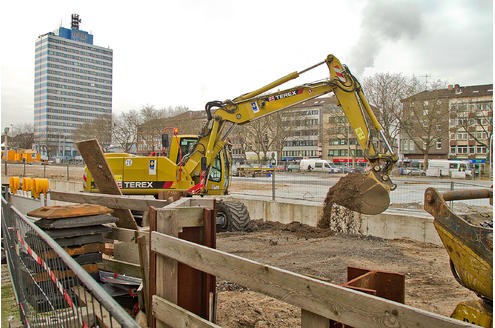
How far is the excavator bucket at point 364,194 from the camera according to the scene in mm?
9375

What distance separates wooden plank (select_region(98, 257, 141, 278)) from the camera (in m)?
5.48

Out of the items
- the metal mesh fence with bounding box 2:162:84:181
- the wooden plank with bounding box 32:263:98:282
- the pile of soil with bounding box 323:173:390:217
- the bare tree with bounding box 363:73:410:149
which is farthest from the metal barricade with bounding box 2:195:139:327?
the bare tree with bounding box 363:73:410:149

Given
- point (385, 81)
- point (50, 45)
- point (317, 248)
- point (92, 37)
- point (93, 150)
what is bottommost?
point (317, 248)

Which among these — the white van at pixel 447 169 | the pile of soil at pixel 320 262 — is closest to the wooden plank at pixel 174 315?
the pile of soil at pixel 320 262

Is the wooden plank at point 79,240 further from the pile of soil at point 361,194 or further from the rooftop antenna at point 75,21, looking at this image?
the rooftop antenna at point 75,21

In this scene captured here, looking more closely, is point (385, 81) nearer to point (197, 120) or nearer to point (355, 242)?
point (197, 120)

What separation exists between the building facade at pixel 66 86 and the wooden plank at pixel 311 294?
74.6 metres

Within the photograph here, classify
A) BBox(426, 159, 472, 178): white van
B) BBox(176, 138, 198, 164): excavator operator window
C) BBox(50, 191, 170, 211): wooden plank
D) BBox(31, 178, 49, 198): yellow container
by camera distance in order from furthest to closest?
BBox(426, 159, 472, 178): white van < BBox(176, 138, 198, 164): excavator operator window < BBox(31, 178, 49, 198): yellow container < BBox(50, 191, 170, 211): wooden plank

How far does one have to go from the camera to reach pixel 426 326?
191 centimetres

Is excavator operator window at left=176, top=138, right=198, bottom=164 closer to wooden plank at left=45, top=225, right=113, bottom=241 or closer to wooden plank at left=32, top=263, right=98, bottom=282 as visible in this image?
wooden plank at left=45, top=225, right=113, bottom=241

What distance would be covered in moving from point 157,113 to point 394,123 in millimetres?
40638

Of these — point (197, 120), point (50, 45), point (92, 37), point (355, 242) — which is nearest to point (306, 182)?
point (355, 242)

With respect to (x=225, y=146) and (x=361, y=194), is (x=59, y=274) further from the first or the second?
(x=225, y=146)

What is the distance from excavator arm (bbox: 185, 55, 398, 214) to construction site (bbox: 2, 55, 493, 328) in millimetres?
33
